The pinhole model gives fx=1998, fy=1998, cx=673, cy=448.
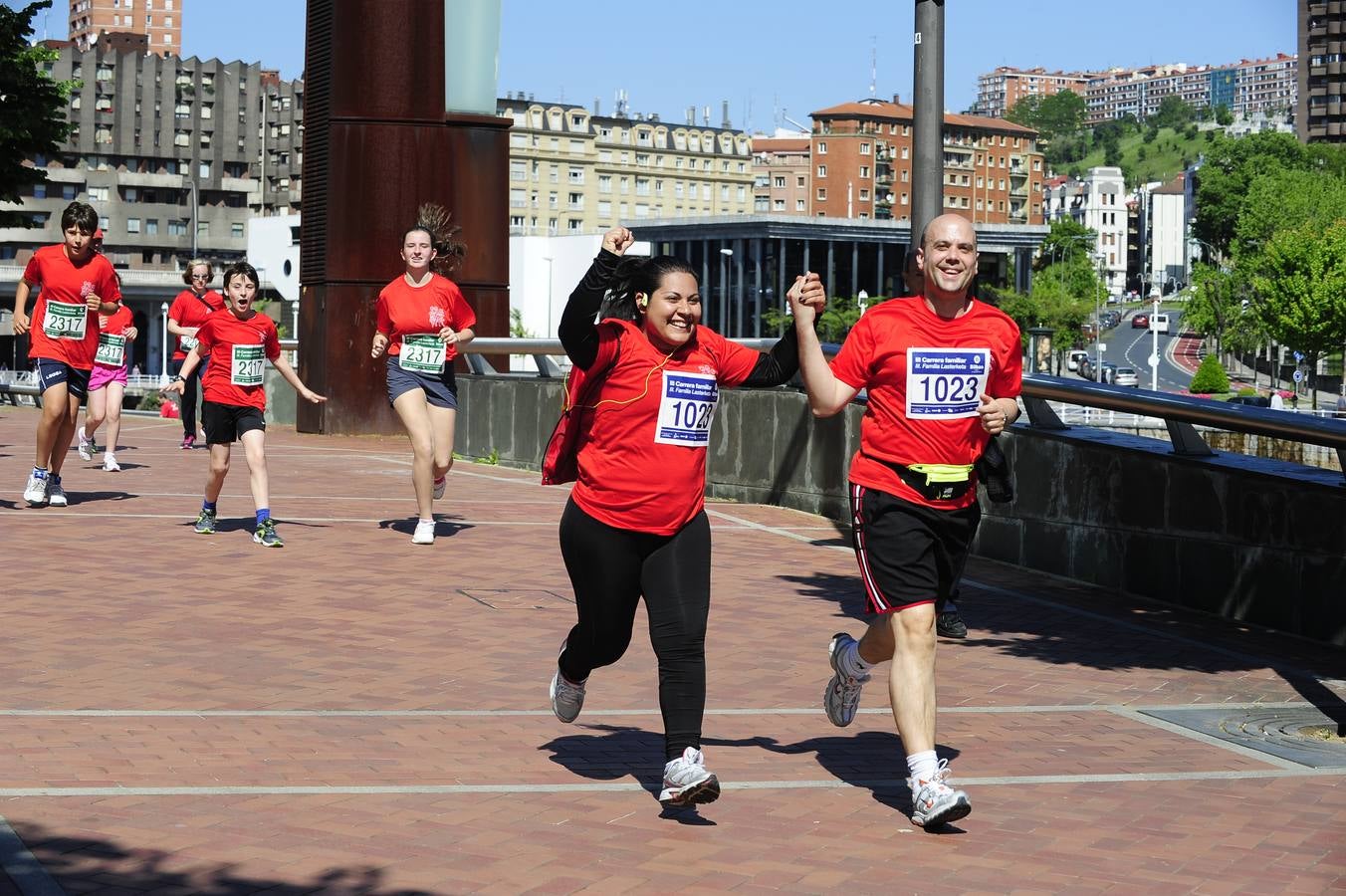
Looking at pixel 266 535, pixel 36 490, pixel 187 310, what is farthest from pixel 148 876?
pixel 187 310

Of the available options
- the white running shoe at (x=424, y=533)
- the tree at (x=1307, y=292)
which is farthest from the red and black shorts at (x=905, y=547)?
the tree at (x=1307, y=292)

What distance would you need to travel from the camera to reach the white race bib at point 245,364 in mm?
11836

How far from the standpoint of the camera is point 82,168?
479 feet

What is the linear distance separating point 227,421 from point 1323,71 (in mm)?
194172

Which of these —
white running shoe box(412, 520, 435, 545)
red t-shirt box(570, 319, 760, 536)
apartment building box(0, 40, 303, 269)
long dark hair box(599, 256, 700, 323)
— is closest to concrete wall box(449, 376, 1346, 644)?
white running shoe box(412, 520, 435, 545)

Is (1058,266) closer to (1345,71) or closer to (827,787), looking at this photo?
(1345,71)

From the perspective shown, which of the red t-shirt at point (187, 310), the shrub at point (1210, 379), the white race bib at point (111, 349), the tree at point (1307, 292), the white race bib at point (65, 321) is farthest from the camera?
the tree at point (1307, 292)

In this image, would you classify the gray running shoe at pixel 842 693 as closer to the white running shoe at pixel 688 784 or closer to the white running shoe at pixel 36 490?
the white running shoe at pixel 688 784

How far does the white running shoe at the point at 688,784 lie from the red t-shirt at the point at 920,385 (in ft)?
3.46

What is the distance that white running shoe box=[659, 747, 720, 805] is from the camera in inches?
217

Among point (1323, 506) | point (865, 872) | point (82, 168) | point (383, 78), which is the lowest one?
point (865, 872)

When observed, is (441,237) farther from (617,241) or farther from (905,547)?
(905,547)

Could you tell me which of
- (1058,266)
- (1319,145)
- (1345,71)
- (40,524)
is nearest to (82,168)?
(1058,266)

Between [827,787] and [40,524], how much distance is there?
7.59 metres
